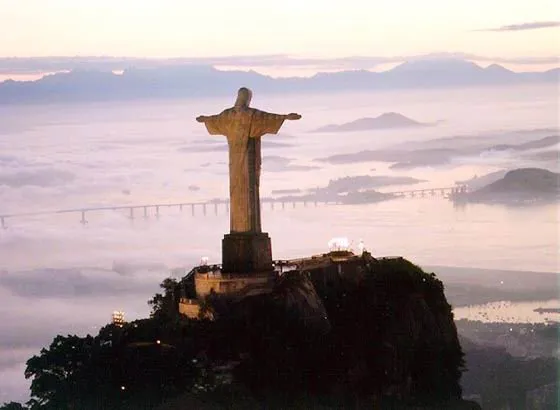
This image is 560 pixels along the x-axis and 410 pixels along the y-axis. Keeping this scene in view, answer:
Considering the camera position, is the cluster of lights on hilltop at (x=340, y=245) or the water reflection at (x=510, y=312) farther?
the water reflection at (x=510, y=312)

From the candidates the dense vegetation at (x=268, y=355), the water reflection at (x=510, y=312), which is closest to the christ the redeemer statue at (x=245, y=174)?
the dense vegetation at (x=268, y=355)

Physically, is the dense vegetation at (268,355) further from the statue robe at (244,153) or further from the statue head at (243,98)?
the statue head at (243,98)

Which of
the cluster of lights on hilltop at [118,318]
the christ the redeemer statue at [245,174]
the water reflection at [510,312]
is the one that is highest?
the christ the redeemer statue at [245,174]

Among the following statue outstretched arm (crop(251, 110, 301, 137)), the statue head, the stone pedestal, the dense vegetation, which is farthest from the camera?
the statue head

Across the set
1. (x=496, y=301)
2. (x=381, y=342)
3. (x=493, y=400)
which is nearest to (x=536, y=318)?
(x=496, y=301)

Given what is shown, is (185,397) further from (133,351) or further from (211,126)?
(211,126)

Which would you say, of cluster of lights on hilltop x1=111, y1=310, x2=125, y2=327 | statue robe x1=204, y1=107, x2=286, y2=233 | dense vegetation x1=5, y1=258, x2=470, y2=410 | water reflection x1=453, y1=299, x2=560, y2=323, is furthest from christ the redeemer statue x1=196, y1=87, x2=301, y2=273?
water reflection x1=453, y1=299, x2=560, y2=323

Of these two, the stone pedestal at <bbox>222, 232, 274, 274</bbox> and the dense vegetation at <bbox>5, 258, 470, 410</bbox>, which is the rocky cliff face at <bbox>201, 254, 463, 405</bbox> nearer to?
the dense vegetation at <bbox>5, 258, 470, 410</bbox>
